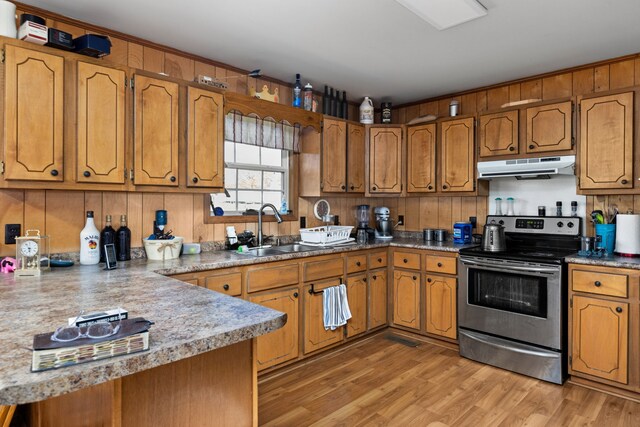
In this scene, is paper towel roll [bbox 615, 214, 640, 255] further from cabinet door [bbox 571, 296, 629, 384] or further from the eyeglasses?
the eyeglasses

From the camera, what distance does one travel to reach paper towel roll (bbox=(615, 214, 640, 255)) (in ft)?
9.35

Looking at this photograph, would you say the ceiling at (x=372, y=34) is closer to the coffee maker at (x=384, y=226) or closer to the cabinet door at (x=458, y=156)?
the cabinet door at (x=458, y=156)

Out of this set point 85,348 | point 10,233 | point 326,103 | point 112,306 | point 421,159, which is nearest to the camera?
point 85,348

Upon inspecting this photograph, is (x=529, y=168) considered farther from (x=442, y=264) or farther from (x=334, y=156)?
(x=334, y=156)

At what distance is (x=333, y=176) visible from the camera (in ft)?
12.7

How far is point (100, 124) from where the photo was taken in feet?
7.72

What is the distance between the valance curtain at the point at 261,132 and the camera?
3207 mm

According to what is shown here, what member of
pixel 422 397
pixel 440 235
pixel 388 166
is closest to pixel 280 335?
pixel 422 397

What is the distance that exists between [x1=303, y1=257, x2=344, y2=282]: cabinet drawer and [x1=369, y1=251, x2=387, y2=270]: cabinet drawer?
16.3 inches

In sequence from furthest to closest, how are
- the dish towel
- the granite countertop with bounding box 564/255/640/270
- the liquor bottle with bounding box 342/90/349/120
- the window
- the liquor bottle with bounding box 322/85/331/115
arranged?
the liquor bottle with bounding box 342/90/349/120 → the liquor bottle with bounding box 322/85/331/115 → the window → the dish towel → the granite countertop with bounding box 564/255/640/270

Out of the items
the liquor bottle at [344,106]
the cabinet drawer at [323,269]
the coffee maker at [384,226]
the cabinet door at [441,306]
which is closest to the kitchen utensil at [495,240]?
the cabinet door at [441,306]

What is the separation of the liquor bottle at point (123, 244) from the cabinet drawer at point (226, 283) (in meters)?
0.63

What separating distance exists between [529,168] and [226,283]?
271 cm

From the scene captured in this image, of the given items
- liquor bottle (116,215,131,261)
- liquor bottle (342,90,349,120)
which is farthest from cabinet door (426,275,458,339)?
liquor bottle (116,215,131,261)
